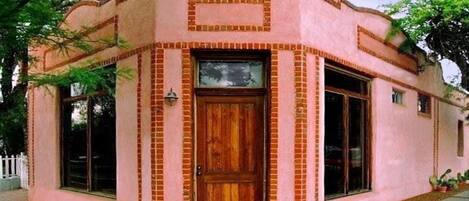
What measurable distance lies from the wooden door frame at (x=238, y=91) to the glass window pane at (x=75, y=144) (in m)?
3.68

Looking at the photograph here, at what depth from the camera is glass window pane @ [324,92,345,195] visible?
1053cm

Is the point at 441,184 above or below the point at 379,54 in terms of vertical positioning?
below

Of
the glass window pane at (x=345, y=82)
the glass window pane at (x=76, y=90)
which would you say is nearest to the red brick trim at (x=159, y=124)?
the glass window pane at (x=345, y=82)

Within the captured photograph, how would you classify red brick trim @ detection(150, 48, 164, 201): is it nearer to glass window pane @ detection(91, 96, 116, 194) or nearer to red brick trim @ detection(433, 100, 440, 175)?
glass window pane @ detection(91, 96, 116, 194)

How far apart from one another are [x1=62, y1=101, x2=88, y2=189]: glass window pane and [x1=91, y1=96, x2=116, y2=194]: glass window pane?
1.75 feet

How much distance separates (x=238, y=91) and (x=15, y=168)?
40.7 ft

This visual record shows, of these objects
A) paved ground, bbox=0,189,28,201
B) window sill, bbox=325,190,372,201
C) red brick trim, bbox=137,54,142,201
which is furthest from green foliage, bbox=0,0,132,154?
paved ground, bbox=0,189,28,201

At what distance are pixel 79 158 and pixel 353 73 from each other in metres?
5.92

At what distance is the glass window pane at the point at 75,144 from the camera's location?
12.1 meters

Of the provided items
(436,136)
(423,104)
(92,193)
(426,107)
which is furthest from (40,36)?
(436,136)

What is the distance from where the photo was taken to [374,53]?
12.6 meters

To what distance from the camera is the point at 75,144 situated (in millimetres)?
12594

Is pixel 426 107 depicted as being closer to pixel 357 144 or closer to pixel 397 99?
pixel 397 99

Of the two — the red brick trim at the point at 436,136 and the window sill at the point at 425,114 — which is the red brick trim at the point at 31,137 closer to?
Result: the window sill at the point at 425,114
